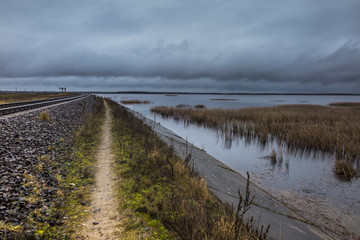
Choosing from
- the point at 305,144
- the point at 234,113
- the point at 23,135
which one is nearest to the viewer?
the point at 23,135

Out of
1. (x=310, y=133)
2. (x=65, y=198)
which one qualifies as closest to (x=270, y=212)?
(x=65, y=198)

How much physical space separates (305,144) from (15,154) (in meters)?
19.2

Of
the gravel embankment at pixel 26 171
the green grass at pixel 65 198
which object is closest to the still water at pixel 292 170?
the green grass at pixel 65 198

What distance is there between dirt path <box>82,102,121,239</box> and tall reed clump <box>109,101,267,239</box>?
13.1 inches

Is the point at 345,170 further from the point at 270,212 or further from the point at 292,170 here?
the point at 270,212

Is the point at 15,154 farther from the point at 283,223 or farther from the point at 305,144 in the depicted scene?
the point at 305,144

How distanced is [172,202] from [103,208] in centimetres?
195

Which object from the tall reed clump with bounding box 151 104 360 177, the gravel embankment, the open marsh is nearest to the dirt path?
the gravel embankment

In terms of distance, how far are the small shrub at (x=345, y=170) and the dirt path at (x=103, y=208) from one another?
12.2 m

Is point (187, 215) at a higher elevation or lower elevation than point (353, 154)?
higher

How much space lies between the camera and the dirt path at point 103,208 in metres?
4.40

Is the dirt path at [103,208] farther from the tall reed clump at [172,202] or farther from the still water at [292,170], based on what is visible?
the still water at [292,170]

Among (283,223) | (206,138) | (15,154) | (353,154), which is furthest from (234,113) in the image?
(15,154)

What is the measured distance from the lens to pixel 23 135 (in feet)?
33.7
